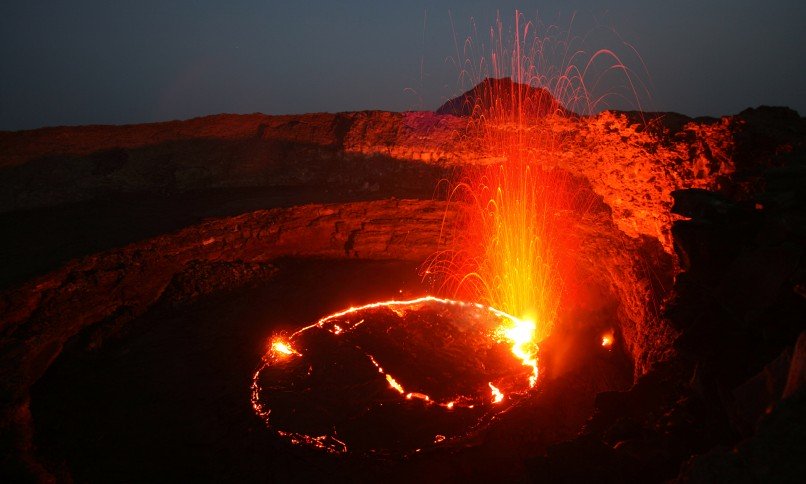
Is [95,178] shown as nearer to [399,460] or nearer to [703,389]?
[399,460]

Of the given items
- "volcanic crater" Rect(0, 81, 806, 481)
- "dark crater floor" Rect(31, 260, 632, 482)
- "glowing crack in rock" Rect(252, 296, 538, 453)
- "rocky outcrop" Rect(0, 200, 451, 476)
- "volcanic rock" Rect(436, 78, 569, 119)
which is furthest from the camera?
"volcanic rock" Rect(436, 78, 569, 119)

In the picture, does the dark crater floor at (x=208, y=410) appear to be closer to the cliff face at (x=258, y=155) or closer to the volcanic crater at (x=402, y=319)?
the volcanic crater at (x=402, y=319)

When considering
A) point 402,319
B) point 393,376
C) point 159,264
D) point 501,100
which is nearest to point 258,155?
point 159,264

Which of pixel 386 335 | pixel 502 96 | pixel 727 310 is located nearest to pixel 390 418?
pixel 386 335

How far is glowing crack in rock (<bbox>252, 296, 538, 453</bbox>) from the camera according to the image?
599 centimetres

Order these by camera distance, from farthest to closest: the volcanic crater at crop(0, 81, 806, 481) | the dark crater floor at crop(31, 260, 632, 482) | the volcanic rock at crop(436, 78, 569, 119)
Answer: the volcanic rock at crop(436, 78, 569, 119), the dark crater floor at crop(31, 260, 632, 482), the volcanic crater at crop(0, 81, 806, 481)

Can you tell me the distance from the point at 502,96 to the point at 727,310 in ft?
36.8

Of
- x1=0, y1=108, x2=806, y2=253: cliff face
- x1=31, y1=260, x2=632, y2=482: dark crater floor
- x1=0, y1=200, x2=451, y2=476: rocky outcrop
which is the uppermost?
x1=0, y1=108, x2=806, y2=253: cliff face

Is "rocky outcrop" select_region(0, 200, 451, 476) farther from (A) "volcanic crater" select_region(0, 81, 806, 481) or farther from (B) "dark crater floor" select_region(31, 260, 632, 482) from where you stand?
(B) "dark crater floor" select_region(31, 260, 632, 482)

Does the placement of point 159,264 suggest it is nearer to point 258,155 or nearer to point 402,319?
point 402,319

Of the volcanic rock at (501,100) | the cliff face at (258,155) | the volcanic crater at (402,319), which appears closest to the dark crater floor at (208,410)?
the volcanic crater at (402,319)

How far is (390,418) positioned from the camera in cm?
616

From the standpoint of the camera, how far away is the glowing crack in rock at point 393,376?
5.99 meters

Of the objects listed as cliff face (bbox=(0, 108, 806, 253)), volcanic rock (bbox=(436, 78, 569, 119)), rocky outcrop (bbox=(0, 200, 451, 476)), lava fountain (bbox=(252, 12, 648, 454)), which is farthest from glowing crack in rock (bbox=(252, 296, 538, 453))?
volcanic rock (bbox=(436, 78, 569, 119))
